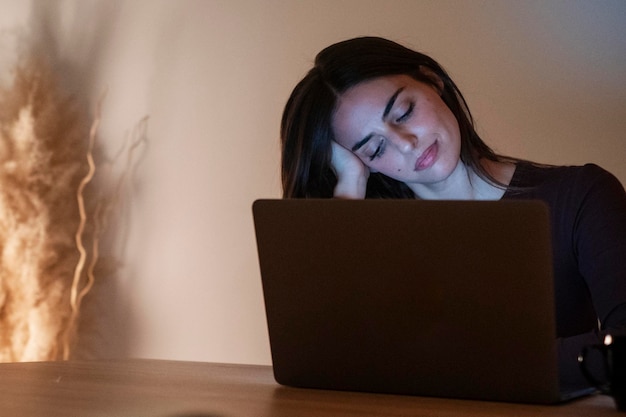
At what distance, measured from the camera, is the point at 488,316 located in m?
0.91

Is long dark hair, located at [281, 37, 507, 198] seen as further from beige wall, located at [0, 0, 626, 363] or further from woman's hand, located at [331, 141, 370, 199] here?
beige wall, located at [0, 0, 626, 363]

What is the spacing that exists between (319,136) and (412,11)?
0.76m

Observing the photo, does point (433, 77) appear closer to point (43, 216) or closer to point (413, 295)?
point (413, 295)

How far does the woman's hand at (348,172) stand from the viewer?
180 cm

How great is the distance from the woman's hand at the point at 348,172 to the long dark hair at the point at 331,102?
0.06 feet

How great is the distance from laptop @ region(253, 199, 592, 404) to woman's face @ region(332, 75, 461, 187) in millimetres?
682

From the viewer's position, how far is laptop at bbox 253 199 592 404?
0.89m

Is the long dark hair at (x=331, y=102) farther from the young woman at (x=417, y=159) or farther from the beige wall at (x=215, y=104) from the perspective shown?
the beige wall at (x=215, y=104)

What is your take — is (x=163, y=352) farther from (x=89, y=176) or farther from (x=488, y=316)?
(x=488, y=316)

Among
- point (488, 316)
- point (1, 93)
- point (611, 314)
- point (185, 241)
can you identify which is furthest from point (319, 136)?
point (1, 93)

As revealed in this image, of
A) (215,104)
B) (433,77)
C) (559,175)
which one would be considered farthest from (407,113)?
(215,104)

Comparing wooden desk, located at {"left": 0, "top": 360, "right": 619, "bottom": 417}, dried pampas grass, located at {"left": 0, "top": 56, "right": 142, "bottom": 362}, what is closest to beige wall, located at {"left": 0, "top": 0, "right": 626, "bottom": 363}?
dried pampas grass, located at {"left": 0, "top": 56, "right": 142, "bottom": 362}

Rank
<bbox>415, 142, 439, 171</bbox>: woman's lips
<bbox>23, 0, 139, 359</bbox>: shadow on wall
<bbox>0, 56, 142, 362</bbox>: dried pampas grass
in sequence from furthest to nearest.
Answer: <bbox>23, 0, 139, 359</bbox>: shadow on wall
<bbox>0, 56, 142, 362</bbox>: dried pampas grass
<bbox>415, 142, 439, 171</bbox>: woman's lips

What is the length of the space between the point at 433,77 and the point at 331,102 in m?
0.22
